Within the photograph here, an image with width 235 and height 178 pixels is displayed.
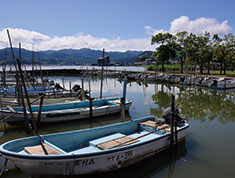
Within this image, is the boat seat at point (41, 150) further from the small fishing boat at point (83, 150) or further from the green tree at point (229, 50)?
the green tree at point (229, 50)

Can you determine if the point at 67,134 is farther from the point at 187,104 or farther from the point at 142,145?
the point at 187,104

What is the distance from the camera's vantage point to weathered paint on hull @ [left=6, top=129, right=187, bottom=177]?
27.9 ft

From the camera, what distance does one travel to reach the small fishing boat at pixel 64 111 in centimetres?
1651

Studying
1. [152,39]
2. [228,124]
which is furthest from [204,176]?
[152,39]

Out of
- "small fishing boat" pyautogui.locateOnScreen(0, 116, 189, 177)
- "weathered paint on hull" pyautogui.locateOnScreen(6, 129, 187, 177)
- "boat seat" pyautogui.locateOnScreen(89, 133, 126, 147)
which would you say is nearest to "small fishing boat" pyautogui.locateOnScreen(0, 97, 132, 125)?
"small fishing boat" pyautogui.locateOnScreen(0, 116, 189, 177)

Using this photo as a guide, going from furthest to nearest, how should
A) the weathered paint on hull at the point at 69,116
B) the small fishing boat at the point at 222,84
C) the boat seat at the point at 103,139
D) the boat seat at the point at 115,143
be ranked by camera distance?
the small fishing boat at the point at 222,84, the weathered paint on hull at the point at 69,116, the boat seat at the point at 103,139, the boat seat at the point at 115,143

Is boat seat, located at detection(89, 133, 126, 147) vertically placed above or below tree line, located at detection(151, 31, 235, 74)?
below

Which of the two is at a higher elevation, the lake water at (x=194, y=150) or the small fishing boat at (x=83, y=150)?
the small fishing boat at (x=83, y=150)

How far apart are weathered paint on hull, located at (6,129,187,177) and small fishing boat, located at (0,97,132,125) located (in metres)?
8.19

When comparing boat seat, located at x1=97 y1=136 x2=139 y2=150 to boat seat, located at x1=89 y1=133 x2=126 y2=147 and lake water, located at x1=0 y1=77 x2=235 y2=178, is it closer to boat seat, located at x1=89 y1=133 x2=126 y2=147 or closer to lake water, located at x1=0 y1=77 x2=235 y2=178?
boat seat, located at x1=89 y1=133 x2=126 y2=147

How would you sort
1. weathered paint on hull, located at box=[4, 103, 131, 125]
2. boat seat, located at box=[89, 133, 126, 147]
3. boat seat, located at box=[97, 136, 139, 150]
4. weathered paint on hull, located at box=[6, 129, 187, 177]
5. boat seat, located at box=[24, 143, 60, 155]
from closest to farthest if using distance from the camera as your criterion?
1. weathered paint on hull, located at box=[6, 129, 187, 177]
2. boat seat, located at box=[24, 143, 60, 155]
3. boat seat, located at box=[97, 136, 139, 150]
4. boat seat, located at box=[89, 133, 126, 147]
5. weathered paint on hull, located at box=[4, 103, 131, 125]

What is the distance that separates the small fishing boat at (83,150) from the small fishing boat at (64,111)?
21.9ft

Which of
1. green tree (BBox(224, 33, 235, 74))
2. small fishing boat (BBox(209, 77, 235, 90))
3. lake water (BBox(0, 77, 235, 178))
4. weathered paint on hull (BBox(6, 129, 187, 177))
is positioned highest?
green tree (BBox(224, 33, 235, 74))

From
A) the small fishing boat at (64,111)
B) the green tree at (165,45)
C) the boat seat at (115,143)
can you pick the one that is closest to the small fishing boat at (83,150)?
the boat seat at (115,143)
